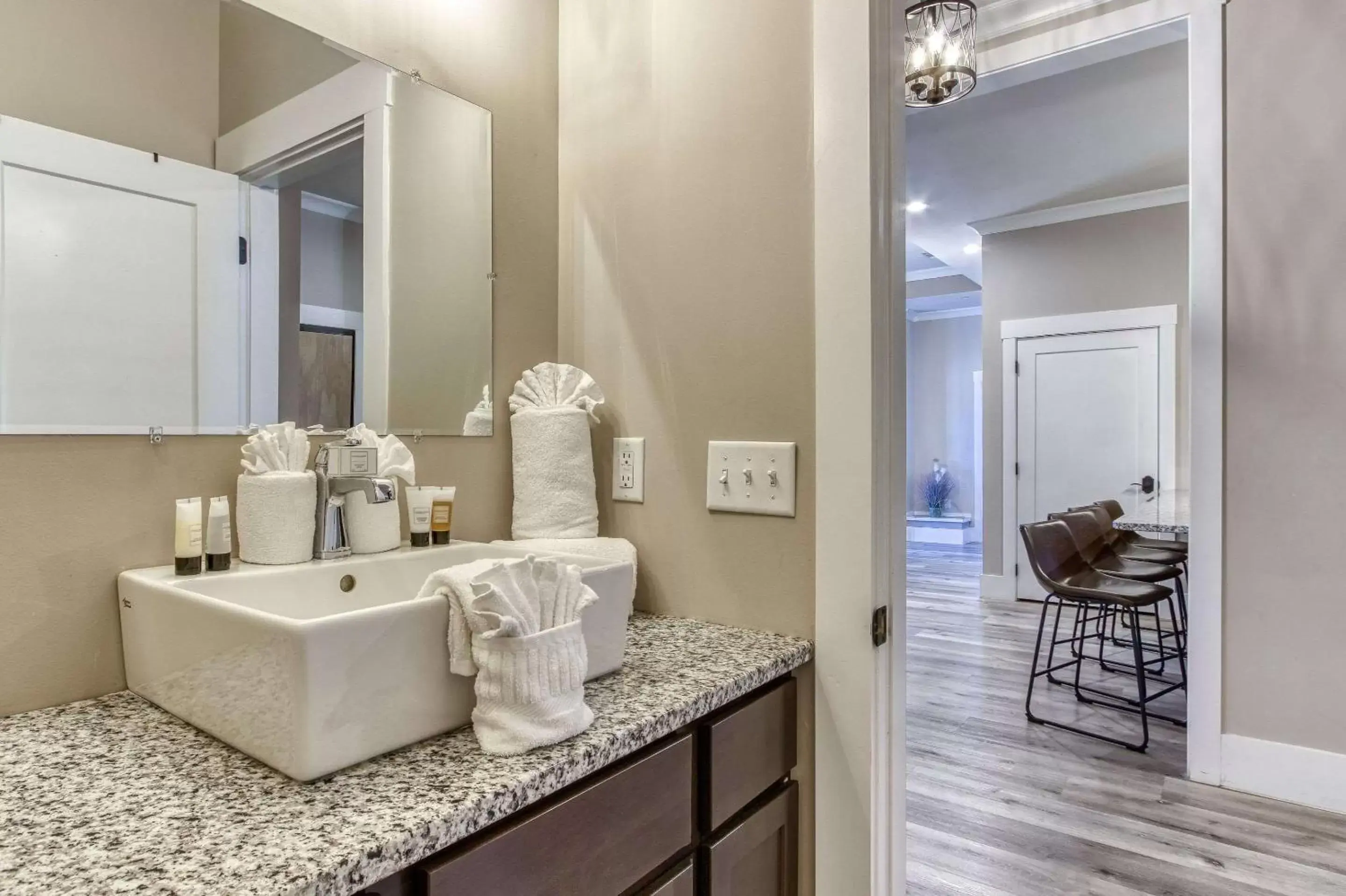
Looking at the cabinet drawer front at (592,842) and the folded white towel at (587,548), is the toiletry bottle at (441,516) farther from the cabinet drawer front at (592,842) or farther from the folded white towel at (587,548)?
the cabinet drawer front at (592,842)

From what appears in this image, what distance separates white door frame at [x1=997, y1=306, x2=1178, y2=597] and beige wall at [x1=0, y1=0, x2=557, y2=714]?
4559mm

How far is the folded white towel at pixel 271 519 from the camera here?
0.91 meters

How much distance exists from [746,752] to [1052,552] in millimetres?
2523

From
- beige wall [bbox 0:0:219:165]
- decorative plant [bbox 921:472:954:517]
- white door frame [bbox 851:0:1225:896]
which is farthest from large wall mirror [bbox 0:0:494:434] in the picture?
decorative plant [bbox 921:472:954:517]

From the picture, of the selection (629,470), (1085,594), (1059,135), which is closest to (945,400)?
(1059,135)

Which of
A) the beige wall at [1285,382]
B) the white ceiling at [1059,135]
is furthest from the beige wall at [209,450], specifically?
the beige wall at [1285,382]

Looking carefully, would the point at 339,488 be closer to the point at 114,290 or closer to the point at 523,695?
the point at 114,290

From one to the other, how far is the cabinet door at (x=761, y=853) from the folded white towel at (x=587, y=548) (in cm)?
39

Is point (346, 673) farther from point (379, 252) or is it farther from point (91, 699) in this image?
point (379, 252)

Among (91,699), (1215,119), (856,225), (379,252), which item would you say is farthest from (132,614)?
(1215,119)

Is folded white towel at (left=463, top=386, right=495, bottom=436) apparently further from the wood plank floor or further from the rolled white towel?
the wood plank floor

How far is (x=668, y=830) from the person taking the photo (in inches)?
31.1

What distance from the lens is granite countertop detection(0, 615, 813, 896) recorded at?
48 cm

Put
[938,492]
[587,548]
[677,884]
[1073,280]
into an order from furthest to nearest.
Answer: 1. [938,492]
2. [1073,280]
3. [587,548]
4. [677,884]
